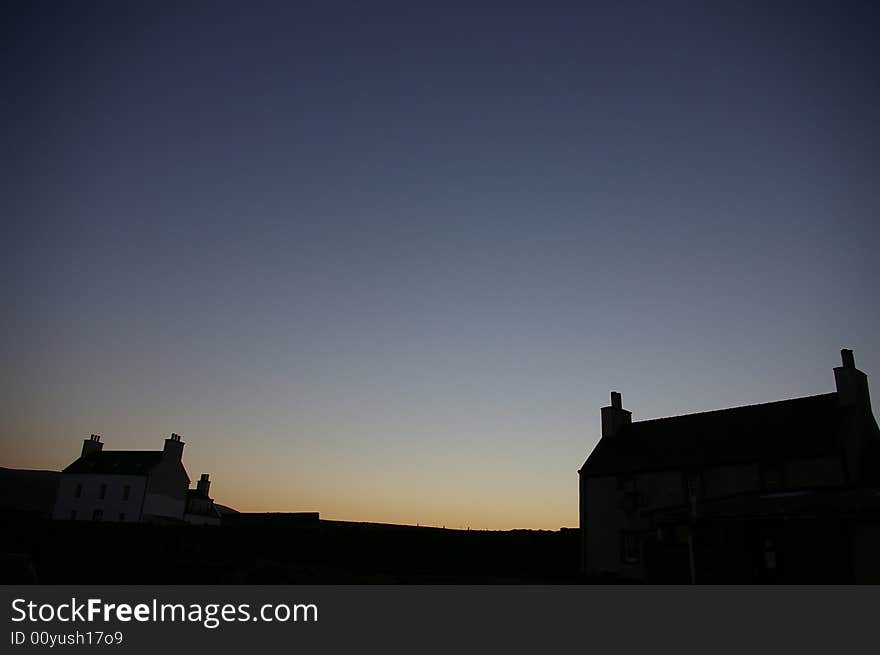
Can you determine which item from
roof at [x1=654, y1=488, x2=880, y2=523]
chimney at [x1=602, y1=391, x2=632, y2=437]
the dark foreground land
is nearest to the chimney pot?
chimney at [x1=602, y1=391, x2=632, y2=437]

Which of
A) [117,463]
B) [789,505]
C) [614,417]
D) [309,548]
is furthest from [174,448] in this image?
[789,505]

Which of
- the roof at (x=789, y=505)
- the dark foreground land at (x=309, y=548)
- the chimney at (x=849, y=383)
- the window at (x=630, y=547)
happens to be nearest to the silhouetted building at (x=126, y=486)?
the dark foreground land at (x=309, y=548)

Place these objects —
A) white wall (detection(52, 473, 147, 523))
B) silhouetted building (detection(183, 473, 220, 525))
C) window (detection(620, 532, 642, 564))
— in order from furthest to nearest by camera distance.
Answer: silhouetted building (detection(183, 473, 220, 525)), white wall (detection(52, 473, 147, 523)), window (detection(620, 532, 642, 564))

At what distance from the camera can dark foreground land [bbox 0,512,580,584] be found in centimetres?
3447

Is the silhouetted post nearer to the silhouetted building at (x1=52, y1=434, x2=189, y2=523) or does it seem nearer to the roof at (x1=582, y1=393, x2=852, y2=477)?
the roof at (x1=582, y1=393, x2=852, y2=477)

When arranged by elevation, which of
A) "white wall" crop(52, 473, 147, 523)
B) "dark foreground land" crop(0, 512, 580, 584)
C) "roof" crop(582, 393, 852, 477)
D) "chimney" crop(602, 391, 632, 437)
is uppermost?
"chimney" crop(602, 391, 632, 437)

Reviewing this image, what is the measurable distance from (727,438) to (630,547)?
26.3ft

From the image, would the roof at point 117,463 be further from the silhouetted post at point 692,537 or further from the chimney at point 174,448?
the silhouetted post at point 692,537

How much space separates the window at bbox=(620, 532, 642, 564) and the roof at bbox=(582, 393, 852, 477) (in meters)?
3.80

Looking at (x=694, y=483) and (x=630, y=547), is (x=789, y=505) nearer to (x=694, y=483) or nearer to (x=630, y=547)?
(x=694, y=483)

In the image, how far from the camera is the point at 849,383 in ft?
111

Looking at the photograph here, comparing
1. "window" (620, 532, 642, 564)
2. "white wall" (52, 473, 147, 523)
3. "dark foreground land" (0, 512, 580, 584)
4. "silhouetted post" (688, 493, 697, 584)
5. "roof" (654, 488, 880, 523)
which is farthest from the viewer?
"white wall" (52, 473, 147, 523)

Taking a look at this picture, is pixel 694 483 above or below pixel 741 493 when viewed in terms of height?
above

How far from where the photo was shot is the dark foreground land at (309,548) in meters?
34.5
